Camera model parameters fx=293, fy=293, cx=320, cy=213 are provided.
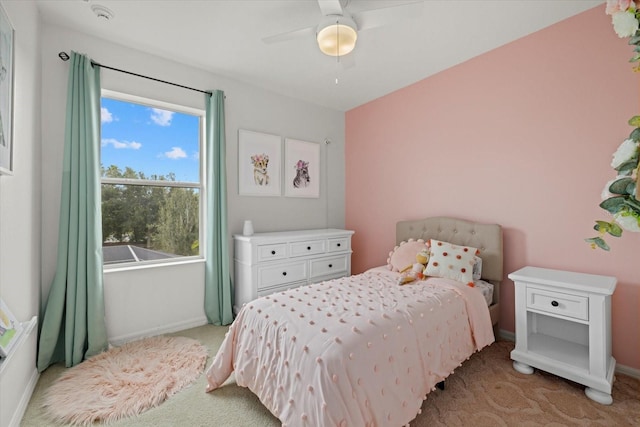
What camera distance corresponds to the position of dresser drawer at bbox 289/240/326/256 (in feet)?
11.0

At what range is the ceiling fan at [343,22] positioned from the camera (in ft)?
6.03

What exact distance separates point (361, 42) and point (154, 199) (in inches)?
100

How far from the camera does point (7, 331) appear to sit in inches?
51.1

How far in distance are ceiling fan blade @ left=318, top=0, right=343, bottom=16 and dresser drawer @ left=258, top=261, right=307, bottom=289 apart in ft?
7.71

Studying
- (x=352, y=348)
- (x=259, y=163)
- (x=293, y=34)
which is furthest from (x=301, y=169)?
(x=352, y=348)

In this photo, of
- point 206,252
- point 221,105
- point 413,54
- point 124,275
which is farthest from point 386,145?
point 124,275

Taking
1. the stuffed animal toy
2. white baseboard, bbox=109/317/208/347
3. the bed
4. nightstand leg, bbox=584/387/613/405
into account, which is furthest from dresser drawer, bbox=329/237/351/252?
nightstand leg, bbox=584/387/613/405

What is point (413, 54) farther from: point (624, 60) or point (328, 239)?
point (328, 239)

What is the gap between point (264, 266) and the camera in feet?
10.3

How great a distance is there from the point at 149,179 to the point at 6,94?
59.2 inches

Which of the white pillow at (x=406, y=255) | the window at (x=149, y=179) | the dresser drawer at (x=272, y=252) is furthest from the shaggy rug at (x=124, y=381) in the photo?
the white pillow at (x=406, y=255)

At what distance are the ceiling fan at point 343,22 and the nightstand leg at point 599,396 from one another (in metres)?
2.66

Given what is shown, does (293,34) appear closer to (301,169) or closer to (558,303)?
(301,169)

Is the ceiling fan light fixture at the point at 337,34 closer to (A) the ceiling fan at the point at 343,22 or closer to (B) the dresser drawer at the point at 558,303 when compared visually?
(A) the ceiling fan at the point at 343,22
